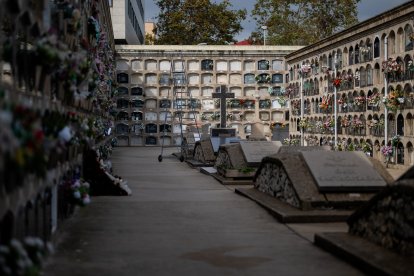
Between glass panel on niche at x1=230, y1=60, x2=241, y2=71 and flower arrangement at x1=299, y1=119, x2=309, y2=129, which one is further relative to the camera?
glass panel on niche at x1=230, y1=60, x2=241, y2=71

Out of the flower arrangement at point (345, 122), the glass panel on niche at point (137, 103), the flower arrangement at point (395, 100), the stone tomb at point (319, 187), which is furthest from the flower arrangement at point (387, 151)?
the glass panel on niche at point (137, 103)

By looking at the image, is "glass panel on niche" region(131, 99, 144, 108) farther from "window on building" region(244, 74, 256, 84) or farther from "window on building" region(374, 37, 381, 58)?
"window on building" region(374, 37, 381, 58)

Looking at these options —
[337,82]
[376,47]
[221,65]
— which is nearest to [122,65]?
[221,65]

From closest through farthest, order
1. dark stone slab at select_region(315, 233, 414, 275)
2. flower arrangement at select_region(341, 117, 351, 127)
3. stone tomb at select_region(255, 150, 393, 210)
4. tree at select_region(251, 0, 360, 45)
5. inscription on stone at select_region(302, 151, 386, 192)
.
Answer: dark stone slab at select_region(315, 233, 414, 275) < stone tomb at select_region(255, 150, 393, 210) < inscription on stone at select_region(302, 151, 386, 192) < flower arrangement at select_region(341, 117, 351, 127) < tree at select_region(251, 0, 360, 45)

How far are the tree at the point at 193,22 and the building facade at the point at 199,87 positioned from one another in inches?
479

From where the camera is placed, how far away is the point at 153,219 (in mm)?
7410

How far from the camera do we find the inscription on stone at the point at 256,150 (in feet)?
41.6

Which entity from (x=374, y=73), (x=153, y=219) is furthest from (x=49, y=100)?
(x=374, y=73)

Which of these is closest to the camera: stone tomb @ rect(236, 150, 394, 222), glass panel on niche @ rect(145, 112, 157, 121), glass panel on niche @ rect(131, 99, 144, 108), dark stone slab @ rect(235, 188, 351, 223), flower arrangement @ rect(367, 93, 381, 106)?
dark stone slab @ rect(235, 188, 351, 223)

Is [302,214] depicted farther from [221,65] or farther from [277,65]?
[277,65]

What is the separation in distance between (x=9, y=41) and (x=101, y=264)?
1821 mm

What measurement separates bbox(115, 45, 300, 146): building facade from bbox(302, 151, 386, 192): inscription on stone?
19.8m

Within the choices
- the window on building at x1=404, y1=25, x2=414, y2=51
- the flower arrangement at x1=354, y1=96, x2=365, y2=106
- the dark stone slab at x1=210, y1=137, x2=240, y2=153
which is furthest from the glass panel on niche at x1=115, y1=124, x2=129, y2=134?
the window on building at x1=404, y1=25, x2=414, y2=51

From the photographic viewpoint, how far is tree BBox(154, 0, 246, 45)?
4019 cm
